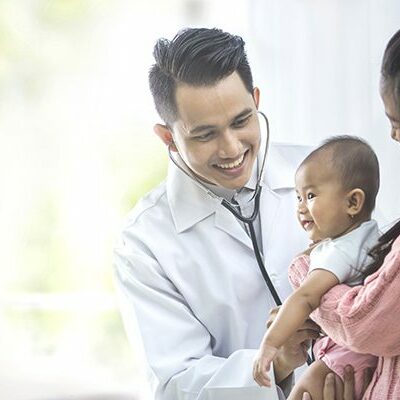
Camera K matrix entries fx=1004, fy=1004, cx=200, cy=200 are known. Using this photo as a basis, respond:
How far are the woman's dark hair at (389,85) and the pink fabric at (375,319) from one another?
0.17 feet

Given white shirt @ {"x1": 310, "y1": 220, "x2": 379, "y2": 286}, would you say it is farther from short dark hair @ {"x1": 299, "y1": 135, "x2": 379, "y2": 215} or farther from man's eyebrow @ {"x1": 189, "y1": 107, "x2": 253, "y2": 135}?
man's eyebrow @ {"x1": 189, "y1": 107, "x2": 253, "y2": 135}

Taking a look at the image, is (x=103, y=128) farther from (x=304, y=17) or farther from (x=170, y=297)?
(x=170, y=297)

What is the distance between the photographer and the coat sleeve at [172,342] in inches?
84.4

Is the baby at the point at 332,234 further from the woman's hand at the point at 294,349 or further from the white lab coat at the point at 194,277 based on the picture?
the white lab coat at the point at 194,277

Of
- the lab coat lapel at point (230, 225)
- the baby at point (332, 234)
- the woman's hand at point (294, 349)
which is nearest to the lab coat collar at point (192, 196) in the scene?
the lab coat lapel at point (230, 225)

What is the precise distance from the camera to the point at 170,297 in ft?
7.58

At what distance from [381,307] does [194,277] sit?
77 centimetres

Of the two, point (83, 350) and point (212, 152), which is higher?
point (212, 152)

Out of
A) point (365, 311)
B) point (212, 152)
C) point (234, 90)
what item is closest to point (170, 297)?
point (212, 152)

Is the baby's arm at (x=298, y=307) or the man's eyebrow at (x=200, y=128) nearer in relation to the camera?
the baby's arm at (x=298, y=307)

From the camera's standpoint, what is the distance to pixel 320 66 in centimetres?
301

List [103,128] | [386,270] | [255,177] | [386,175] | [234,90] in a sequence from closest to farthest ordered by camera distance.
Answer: [386,270], [234,90], [255,177], [386,175], [103,128]

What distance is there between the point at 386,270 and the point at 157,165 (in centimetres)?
235

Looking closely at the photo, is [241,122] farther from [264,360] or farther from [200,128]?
[264,360]
